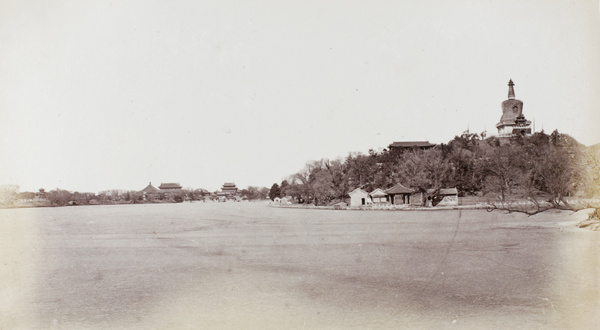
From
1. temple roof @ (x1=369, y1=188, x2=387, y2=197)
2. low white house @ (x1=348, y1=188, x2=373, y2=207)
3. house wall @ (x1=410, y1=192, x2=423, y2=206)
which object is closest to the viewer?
house wall @ (x1=410, y1=192, x2=423, y2=206)

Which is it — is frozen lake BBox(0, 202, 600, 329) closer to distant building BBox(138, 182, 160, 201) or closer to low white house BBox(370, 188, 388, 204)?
distant building BBox(138, 182, 160, 201)

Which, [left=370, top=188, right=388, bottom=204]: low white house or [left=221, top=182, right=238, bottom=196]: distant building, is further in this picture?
[left=370, top=188, right=388, bottom=204]: low white house

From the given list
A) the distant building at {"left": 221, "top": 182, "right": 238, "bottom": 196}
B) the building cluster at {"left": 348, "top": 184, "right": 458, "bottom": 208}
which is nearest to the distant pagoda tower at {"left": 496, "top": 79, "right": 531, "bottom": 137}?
the building cluster at {"left": 348, "top": 184, "right": 458, "bottom": 208}

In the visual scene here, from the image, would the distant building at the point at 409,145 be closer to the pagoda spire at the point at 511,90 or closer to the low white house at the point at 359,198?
the pagoda spire at the point at 511,90

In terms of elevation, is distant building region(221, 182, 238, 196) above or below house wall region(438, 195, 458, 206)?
above

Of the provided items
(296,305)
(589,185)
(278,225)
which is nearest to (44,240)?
(278,225)

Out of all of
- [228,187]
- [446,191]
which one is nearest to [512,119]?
[446,191]

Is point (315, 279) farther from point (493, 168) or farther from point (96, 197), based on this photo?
point (96, 197)

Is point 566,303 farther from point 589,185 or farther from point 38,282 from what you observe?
point 38,282
